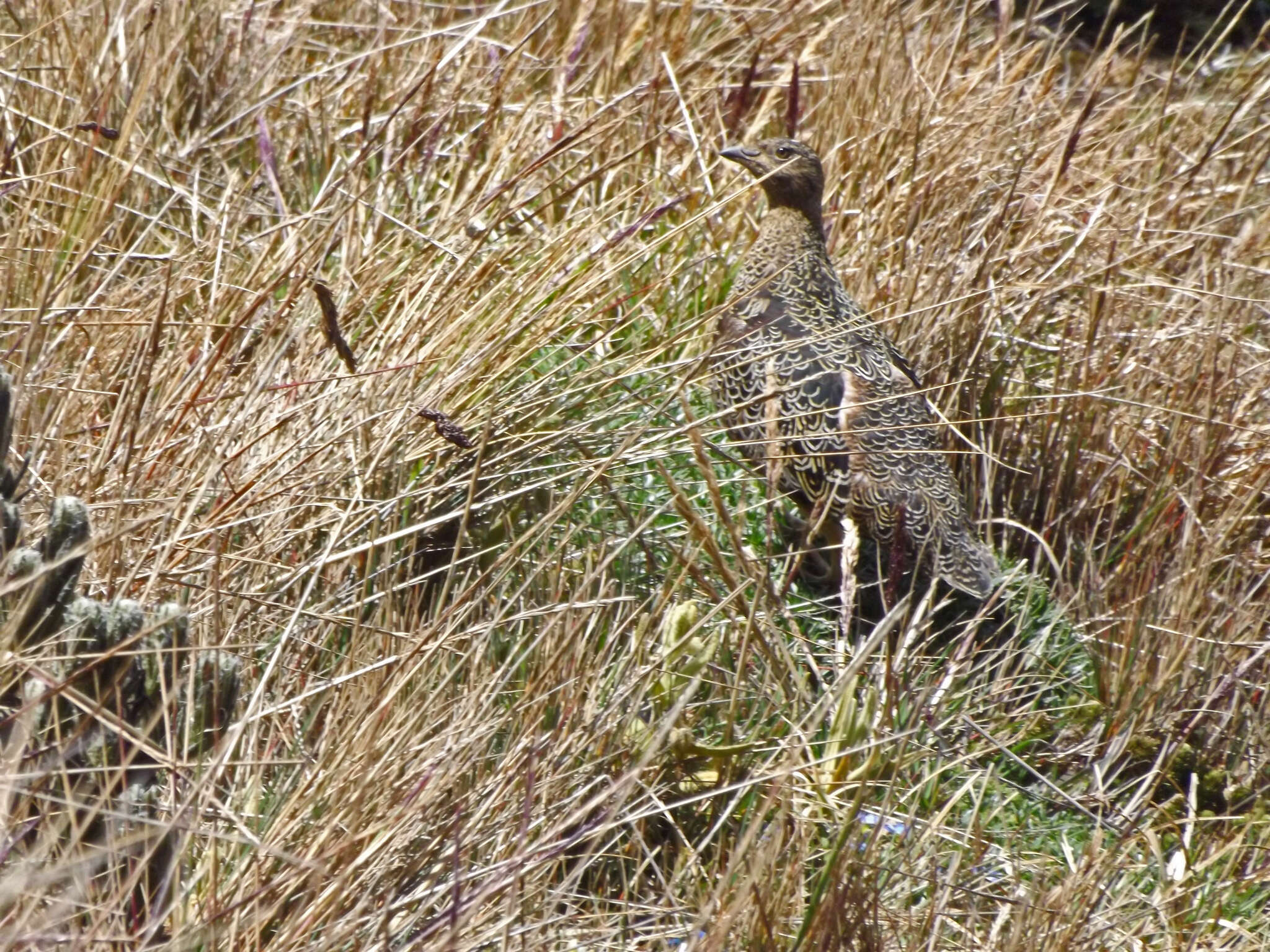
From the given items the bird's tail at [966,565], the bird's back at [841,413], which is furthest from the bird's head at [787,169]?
the bird's tail at [966,565]

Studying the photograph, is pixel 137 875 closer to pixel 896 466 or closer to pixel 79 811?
pixel 79 811

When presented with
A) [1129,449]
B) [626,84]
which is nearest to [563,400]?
[1129,449]

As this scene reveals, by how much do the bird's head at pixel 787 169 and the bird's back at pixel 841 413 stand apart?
0.12 m

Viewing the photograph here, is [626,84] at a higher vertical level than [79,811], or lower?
higher

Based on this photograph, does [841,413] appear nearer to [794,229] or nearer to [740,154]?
[794,229]

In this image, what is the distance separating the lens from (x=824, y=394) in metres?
3.56

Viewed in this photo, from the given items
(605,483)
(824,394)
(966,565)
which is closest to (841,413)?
(824,394)

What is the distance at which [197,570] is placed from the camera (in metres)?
2.31

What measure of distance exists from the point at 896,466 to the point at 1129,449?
72cm

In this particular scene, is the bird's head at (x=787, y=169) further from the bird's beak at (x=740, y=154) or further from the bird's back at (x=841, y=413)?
the bird's back at (x=841, y=413)

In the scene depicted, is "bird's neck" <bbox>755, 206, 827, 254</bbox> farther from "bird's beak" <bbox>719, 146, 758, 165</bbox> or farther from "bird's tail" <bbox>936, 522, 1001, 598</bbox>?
"bird's tail" <bbox>936, 522, 1001, 598</bbox>

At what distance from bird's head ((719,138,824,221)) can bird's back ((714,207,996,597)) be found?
125 millimetres

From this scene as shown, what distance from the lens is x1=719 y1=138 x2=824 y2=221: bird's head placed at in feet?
12.6

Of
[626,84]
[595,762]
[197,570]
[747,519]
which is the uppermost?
[626,84]
